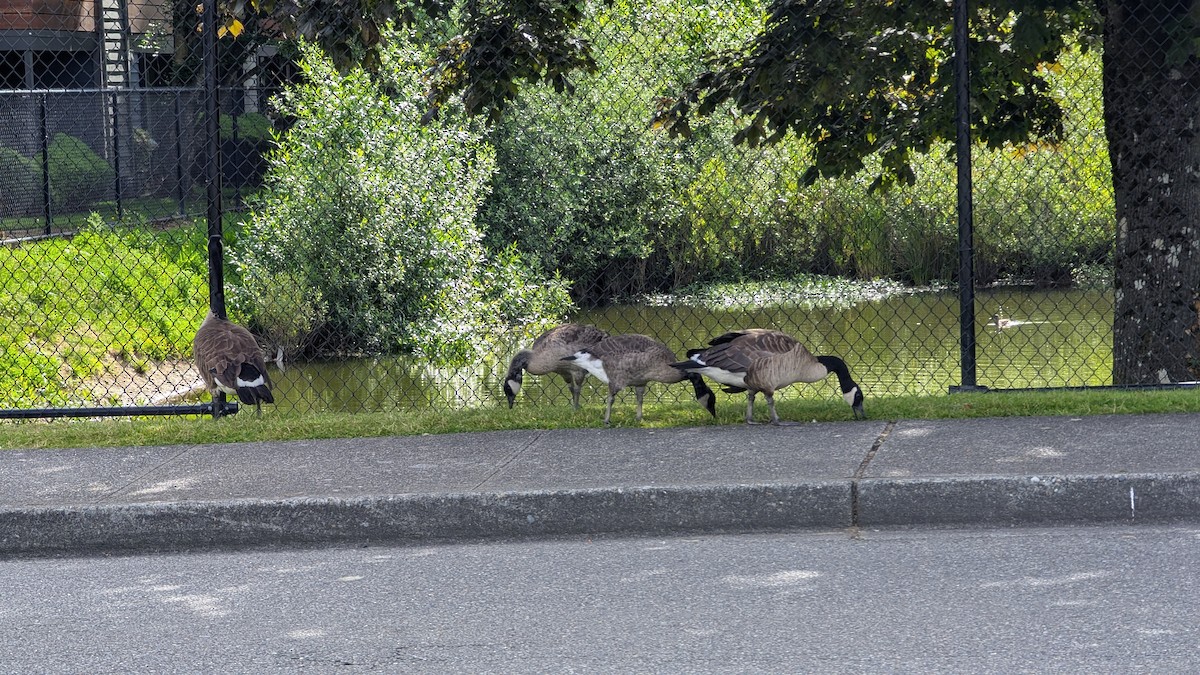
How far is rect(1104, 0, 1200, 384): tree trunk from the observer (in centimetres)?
835

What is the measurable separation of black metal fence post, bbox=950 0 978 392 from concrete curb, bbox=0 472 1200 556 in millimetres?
1948

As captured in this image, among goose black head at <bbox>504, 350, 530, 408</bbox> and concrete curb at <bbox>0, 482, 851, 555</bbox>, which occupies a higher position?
goose black head at <bbox>504, 350, 530, 408</bbox>

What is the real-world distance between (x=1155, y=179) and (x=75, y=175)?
718 inches

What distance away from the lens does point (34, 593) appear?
552cm

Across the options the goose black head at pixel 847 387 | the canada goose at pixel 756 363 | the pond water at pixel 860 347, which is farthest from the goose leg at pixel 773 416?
the pond water at pixel 860 347

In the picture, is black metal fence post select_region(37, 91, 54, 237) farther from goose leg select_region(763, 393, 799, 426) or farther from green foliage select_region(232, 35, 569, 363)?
goose leg select_region(763, 393, 799, 426)

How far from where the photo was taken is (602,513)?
241 inches

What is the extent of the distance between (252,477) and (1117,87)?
5.97 m

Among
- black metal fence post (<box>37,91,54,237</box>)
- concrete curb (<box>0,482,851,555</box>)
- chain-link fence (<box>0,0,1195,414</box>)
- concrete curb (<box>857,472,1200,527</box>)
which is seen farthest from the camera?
black metal fence post (<box>37,91,54,237</box>)

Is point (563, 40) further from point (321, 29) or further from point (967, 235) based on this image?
point (967, 235)

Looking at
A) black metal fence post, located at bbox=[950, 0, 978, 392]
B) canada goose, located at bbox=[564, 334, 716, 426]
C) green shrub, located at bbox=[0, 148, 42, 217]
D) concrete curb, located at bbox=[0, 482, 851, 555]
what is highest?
green shrub, located at bbox=[0, 148, 42, 217]

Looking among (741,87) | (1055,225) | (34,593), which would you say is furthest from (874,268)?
(34,593)

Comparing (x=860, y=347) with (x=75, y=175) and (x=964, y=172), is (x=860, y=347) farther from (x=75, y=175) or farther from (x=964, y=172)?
(x=75, y=175)

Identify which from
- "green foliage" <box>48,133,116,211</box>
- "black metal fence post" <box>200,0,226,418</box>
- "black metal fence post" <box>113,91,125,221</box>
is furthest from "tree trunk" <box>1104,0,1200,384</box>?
"green foliage" <box>48,133,116,211</box>
